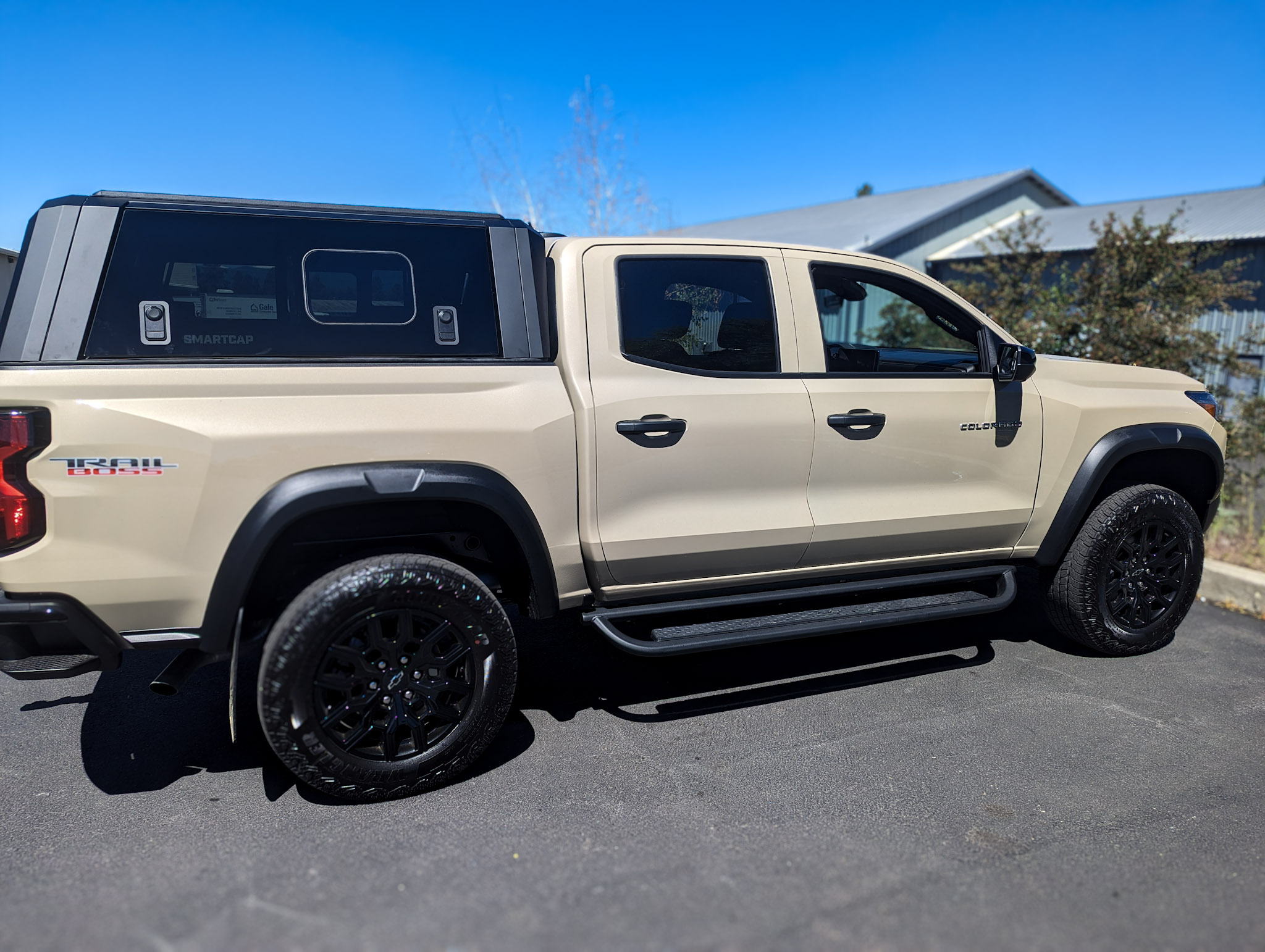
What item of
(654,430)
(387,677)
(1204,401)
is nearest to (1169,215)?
(1204,401)

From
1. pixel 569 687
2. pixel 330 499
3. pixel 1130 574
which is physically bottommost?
pixel 569 687

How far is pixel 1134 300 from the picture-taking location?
25.7 feet

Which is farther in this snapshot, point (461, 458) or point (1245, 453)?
point (1245, 453)

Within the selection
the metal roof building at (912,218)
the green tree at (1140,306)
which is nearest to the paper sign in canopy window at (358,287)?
the green tree at (1140,306)

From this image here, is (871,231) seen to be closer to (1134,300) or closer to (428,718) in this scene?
(1134,300)

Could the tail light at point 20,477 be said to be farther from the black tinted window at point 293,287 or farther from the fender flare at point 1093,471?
the fender flare at point 1093,471

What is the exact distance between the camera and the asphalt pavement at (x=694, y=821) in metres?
2.36

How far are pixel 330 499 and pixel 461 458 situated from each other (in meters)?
0.46

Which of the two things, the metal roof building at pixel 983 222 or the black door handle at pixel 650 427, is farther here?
the metal roof building at pixel 983 222

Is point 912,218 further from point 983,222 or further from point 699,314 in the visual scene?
point 699,314

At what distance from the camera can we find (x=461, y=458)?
303cm

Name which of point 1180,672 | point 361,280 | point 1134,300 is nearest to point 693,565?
point 361,280

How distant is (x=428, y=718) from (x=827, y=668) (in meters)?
2.08

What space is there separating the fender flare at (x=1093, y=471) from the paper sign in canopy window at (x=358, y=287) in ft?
10.3
